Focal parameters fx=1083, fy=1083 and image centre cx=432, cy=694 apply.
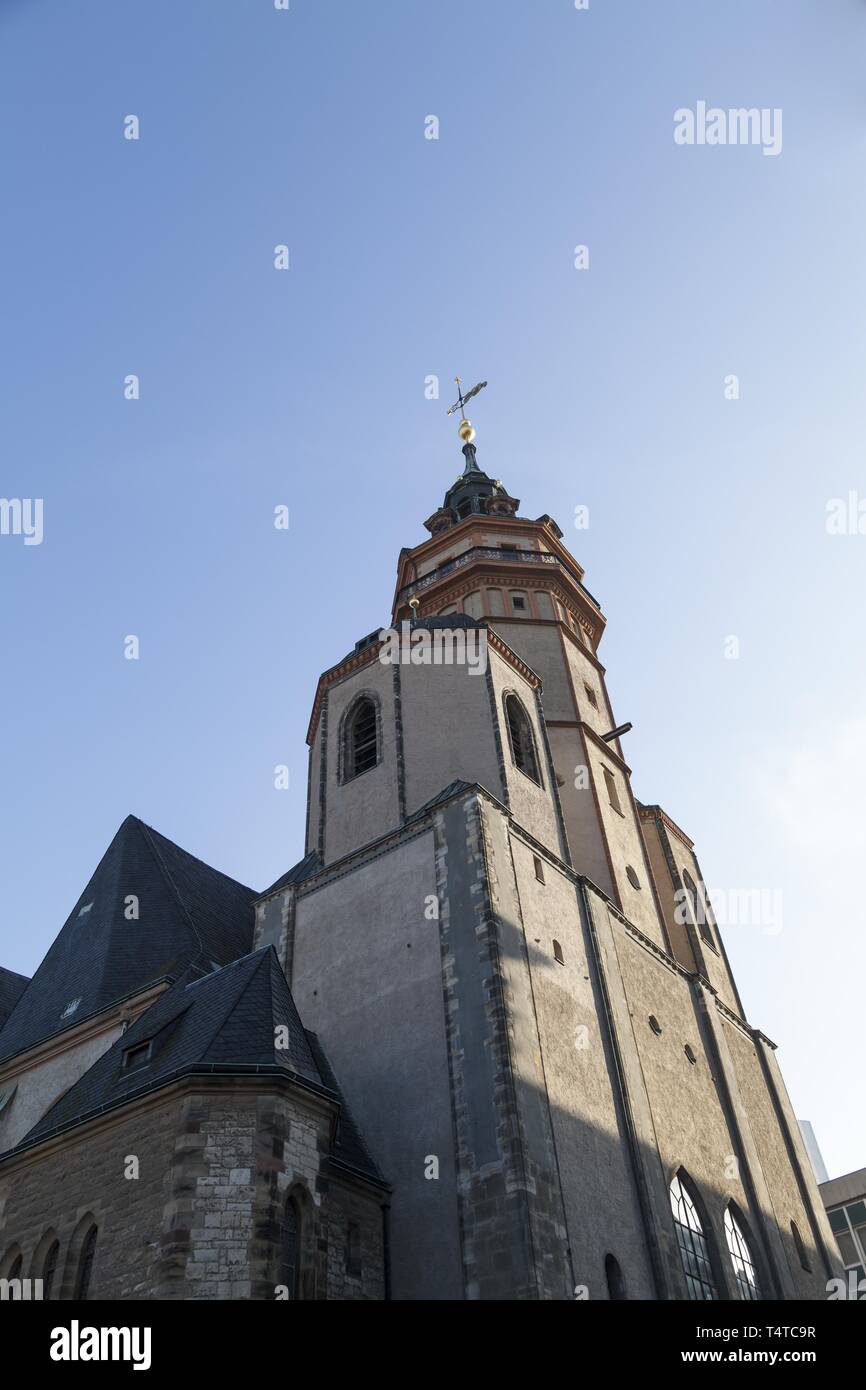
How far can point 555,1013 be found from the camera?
1617 centimetres

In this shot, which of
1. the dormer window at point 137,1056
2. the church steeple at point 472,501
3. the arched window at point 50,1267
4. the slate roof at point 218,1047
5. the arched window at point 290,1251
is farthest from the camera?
the church steeple at point 472,501

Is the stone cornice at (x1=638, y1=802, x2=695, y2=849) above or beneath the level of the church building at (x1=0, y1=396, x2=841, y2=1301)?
above

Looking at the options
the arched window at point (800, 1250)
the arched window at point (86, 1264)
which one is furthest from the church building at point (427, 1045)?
the arched window at point (800, 1250)

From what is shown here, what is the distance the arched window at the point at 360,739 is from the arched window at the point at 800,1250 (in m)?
11.8

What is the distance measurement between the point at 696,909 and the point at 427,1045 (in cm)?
1085

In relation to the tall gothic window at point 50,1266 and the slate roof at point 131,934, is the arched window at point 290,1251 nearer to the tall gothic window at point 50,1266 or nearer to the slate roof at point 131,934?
the tall gothic window at point 50,1266

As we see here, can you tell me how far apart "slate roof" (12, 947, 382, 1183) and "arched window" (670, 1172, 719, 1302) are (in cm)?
508

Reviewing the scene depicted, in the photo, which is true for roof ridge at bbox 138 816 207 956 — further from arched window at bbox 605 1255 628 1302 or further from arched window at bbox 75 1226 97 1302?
arched window at bbox 605 1255 628 1302

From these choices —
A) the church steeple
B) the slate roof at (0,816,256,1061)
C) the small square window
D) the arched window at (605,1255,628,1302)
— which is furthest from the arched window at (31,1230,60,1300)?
the church steeple

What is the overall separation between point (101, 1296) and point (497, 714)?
11.8 m

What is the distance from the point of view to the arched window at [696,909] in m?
24.1

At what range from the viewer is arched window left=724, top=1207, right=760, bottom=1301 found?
1741 cm

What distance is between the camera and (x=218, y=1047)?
13.3m
